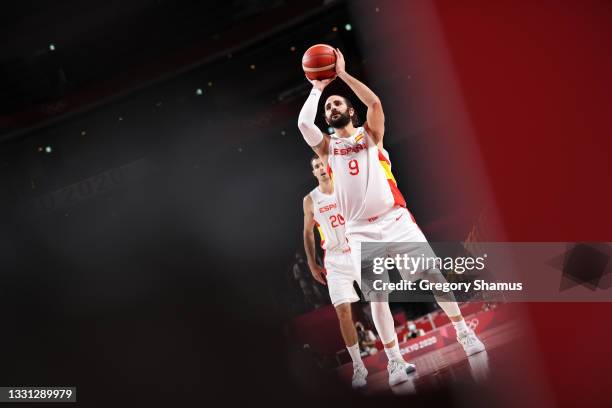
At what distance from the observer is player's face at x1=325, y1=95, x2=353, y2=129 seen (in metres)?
3.83

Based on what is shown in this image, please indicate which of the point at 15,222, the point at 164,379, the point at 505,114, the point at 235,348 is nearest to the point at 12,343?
the point at 15,222

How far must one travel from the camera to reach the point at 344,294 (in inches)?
168

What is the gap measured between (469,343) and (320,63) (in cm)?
179

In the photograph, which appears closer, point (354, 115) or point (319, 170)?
point (354, 115)

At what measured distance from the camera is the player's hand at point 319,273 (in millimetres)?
4477

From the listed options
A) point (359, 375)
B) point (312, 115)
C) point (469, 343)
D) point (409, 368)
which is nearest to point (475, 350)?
point (469, 343)

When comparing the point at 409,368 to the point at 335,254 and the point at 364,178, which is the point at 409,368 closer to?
the point at 335,254

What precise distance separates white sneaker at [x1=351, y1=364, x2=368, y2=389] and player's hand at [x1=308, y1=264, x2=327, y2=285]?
66cm

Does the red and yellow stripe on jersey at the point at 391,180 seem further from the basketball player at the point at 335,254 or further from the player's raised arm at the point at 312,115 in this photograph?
the basketball player at the point at 335,254

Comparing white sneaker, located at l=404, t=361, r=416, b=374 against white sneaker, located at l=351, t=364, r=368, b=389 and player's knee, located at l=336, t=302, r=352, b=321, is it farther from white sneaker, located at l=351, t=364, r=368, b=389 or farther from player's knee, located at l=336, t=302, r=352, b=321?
player's knee, located at l=336, t=302, r=352, b=321

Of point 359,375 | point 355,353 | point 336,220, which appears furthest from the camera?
point 336,220

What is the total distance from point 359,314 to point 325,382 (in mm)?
528

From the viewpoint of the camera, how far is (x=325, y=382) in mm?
4418

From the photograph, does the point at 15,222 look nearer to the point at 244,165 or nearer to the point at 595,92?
the point at 244,165
